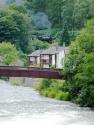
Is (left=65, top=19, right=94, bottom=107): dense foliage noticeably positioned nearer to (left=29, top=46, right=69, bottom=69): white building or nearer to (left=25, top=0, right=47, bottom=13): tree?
(left=29, top=46, right=69, bottom=69): white building

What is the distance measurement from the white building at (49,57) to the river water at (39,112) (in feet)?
98.7

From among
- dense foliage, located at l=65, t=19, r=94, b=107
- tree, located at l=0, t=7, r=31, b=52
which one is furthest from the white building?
dense foliage, located at l=65, t=19, r=94, b=107

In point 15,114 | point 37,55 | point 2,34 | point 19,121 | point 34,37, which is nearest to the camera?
point 19,121

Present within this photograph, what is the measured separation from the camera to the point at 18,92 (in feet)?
266

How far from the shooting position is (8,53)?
112250mm

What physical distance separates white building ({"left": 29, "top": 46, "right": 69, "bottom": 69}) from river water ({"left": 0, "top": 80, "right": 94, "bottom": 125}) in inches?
1185

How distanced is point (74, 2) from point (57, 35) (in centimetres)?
743

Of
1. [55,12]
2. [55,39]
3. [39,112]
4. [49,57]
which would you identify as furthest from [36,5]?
[39,112]

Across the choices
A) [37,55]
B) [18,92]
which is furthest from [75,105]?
[37,55]

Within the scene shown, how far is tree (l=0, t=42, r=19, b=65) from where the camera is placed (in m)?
109

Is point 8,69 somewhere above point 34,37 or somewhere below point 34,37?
above

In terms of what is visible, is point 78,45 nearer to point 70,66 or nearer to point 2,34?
point 70,66

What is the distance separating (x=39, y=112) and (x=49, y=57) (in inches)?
1913

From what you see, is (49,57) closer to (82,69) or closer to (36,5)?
(82,69)
